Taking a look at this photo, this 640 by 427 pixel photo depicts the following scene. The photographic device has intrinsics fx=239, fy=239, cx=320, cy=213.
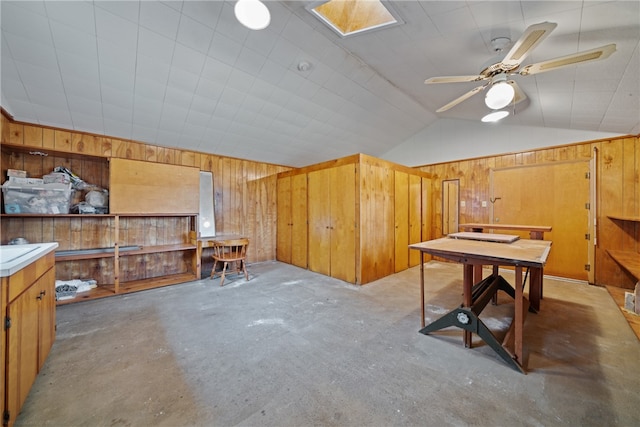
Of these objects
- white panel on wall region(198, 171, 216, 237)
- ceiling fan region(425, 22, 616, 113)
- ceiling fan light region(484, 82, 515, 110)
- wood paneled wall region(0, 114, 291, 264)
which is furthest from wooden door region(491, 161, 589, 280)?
white panel on wall region(198, 171, 216, 237)

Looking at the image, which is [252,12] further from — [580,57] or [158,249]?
[158,249]

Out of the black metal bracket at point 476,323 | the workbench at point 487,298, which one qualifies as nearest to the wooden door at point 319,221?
the workbench at point 487,298

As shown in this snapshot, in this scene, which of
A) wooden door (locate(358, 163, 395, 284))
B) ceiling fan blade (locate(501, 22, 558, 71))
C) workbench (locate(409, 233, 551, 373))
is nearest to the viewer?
ceiling fan blade (locate(501, 22, 558, 71))

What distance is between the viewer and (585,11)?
5.70ft

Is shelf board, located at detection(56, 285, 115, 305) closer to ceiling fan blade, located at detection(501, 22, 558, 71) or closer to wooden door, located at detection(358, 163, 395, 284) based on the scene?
wooden door, located at detection(358, 163, 395, 284)

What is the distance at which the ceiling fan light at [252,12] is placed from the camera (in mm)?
1835

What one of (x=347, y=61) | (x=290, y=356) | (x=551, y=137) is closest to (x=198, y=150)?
(x=347, y=61)

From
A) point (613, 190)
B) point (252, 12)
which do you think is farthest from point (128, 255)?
point (613, 190)

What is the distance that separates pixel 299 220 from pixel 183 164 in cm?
234

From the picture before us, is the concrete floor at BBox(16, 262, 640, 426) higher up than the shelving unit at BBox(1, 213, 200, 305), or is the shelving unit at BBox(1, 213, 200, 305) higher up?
the shelving unit at BBox(1, 213, 200, 305)

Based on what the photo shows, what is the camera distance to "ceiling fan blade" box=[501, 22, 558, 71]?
4.99 feet

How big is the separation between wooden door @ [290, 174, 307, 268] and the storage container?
329 centimetres

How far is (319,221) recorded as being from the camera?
4340 millimetres

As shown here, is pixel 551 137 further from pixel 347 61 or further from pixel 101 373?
pixel 101 373
